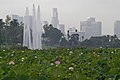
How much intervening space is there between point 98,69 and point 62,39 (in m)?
72.1

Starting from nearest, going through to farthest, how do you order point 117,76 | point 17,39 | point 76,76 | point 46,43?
point 76,76
point 117,76
point 17,39
point 46,43

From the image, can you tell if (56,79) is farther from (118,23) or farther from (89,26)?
(89,26)

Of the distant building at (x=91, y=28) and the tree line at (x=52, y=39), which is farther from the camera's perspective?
the distant building at (x=91, y=28)

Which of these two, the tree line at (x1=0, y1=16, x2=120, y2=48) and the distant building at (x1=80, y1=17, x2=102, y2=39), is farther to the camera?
the distant building at (x1=80, y1=17, x2=102, y2=39)

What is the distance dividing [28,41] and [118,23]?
5130cm

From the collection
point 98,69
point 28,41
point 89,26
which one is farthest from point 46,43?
point 98,69

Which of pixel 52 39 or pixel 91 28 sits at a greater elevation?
pixel 91 28

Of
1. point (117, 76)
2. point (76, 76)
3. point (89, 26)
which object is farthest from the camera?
point (89, 26)

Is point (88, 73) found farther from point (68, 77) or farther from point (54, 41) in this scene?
point (54, 41)

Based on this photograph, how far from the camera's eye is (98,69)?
3.42 metres

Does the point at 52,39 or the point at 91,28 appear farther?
the point at 91,28

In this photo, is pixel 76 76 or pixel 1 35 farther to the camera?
pixel 1 35

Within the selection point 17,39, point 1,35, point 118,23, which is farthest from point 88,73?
point 118,23

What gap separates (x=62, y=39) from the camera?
75.6 metres
